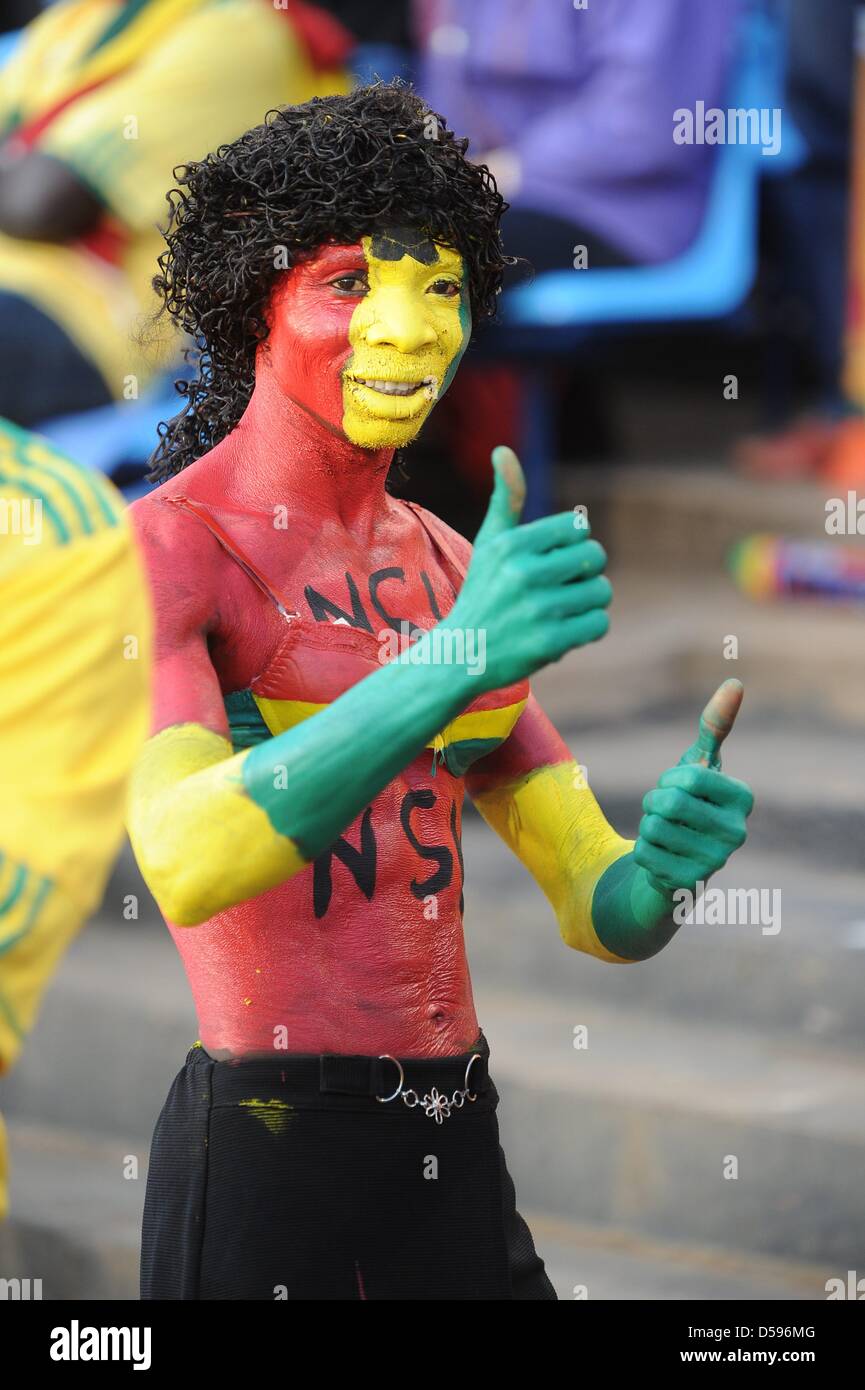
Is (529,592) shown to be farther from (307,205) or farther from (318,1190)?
(318,1190)

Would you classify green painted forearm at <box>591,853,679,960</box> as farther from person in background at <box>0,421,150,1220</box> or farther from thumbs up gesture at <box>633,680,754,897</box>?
person in background at <box>0,421,150,1220</box>

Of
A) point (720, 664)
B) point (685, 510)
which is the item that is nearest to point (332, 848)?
point (720, 664)

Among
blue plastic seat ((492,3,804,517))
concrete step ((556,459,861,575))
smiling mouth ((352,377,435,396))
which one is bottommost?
smiling mouth ((352,377,435,396))

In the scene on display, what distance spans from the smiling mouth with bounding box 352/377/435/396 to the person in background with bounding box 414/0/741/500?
13.4 ft

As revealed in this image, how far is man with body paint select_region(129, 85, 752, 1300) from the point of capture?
2.16 meters

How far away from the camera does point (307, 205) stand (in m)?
2.16

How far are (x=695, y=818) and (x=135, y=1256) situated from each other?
8.61 feet

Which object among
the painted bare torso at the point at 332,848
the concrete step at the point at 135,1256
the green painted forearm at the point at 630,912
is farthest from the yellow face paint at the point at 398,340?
the concrete step at the point at 135,1256

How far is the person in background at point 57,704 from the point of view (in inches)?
64.3

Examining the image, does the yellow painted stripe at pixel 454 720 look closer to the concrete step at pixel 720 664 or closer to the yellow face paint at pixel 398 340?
the yellow face paint at pixel 398 340

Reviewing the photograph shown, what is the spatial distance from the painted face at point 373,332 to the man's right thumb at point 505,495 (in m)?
0.28

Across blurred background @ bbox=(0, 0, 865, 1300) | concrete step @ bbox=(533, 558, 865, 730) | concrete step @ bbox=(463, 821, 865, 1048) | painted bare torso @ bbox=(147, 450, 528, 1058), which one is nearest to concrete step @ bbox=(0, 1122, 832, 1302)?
blurred background @ bbox=(0, 0, 865, 1300)

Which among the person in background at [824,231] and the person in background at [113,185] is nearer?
the person in background at [113,185]
